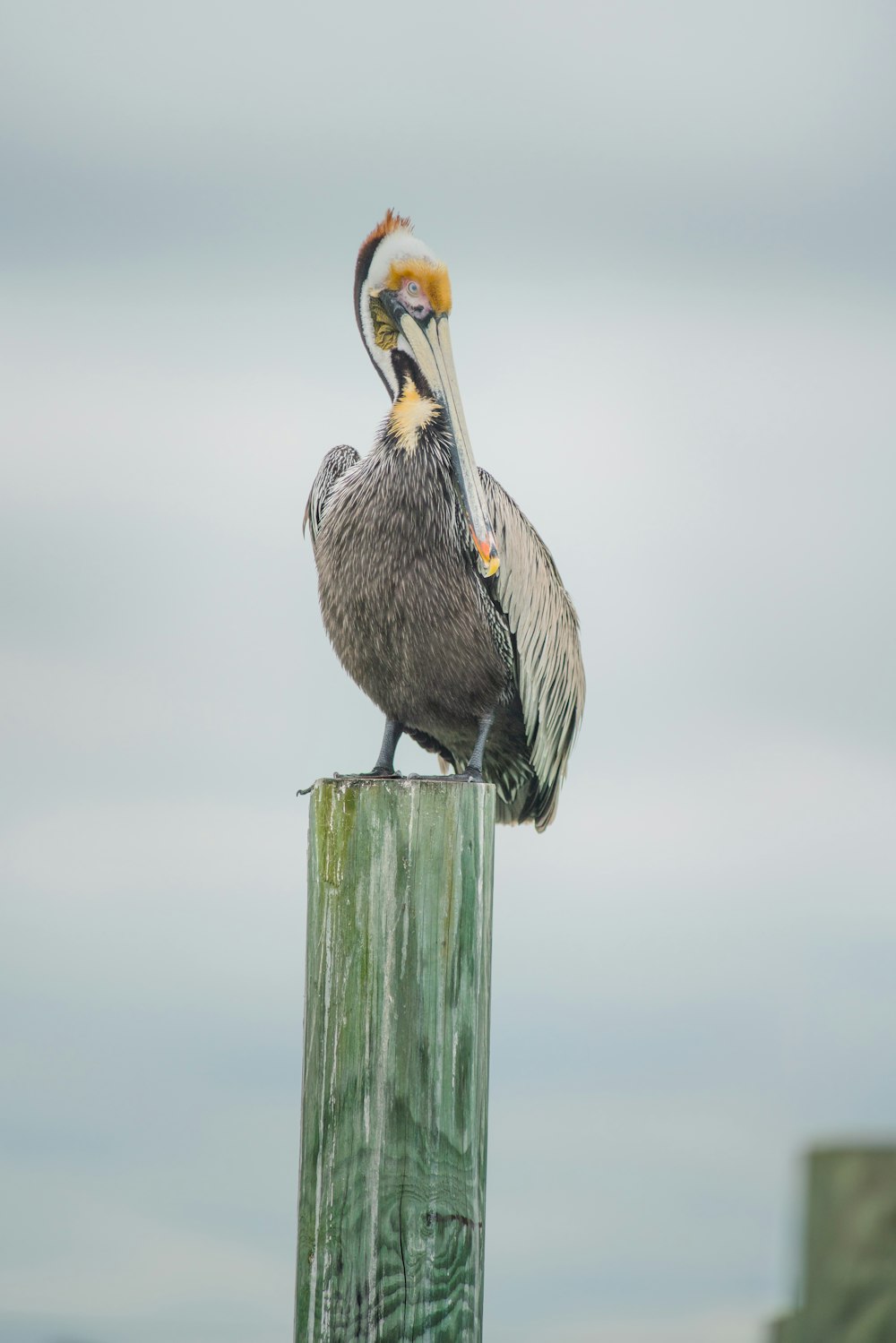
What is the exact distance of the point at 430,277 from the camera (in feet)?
15.6

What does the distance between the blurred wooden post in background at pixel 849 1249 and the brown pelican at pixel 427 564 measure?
316 cm

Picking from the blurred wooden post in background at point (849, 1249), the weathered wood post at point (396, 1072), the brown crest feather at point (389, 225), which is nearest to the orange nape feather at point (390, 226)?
the brown crest feather at point (389, 225)

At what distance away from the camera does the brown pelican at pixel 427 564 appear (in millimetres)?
4582

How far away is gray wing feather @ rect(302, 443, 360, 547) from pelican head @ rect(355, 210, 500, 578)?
316mm

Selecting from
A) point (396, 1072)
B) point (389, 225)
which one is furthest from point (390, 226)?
point (396, 1072)

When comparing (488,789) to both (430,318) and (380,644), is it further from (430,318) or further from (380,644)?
(430,318)

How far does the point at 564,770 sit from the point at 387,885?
188 centimetres

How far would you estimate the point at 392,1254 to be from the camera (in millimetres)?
3250

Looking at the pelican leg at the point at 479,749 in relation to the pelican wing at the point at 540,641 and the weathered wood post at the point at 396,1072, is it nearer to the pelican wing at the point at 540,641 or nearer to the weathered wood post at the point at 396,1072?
the pelican wing at the point at 540,641

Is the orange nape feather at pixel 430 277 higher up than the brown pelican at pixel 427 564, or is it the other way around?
the orange nape feather at pixel 430 277

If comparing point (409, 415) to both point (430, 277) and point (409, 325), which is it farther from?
A: point (430, 277)

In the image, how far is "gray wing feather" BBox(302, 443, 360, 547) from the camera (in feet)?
16.2

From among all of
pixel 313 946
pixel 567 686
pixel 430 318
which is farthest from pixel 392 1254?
pixel 430 318

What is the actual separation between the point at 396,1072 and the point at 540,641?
79.3 inches
